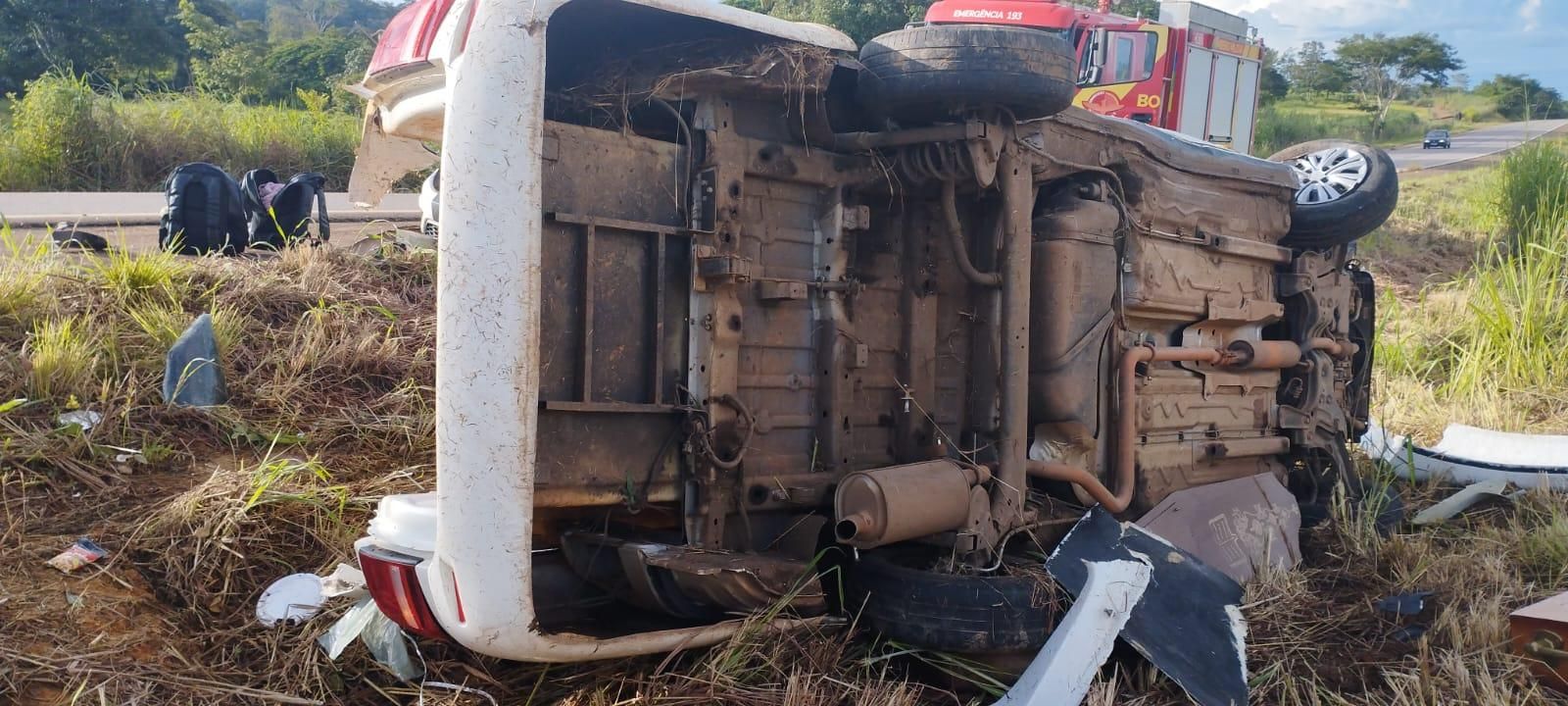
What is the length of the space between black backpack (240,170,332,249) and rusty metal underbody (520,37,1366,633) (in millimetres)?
3384

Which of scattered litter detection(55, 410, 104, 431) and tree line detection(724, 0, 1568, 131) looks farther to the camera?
tree line detection(724, 0, 1568, 131)

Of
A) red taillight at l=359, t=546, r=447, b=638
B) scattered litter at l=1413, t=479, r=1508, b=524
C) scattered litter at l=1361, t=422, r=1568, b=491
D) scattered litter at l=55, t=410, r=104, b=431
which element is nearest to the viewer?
red taillight at l=359, t=546, r=447, b=638

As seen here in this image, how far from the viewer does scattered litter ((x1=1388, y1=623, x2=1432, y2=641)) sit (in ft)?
11.3

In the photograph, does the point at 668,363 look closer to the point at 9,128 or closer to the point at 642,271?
the point at 642,271

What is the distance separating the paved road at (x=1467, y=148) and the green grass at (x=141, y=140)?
13.8 meters

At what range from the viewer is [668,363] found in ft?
9.53

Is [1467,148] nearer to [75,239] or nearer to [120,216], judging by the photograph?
[120,216]

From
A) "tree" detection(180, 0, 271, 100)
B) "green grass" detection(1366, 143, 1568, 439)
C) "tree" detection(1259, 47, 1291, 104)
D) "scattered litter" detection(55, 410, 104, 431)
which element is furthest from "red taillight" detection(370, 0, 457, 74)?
"tree" detection(1259, 47, 1291, 104)

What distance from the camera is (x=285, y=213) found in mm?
5867

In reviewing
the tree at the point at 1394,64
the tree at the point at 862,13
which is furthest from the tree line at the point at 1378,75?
the tree at the point at 862,13

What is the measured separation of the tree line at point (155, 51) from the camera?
2033 centimetres

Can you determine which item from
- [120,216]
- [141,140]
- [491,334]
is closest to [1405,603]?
[491,334]

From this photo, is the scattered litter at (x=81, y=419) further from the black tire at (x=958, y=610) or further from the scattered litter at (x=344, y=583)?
the black tire at (x=958, y=610)

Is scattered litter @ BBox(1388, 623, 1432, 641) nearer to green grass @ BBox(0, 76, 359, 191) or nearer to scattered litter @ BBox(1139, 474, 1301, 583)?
scattered litter @ BBox(1139, 474, 1301, 583)
